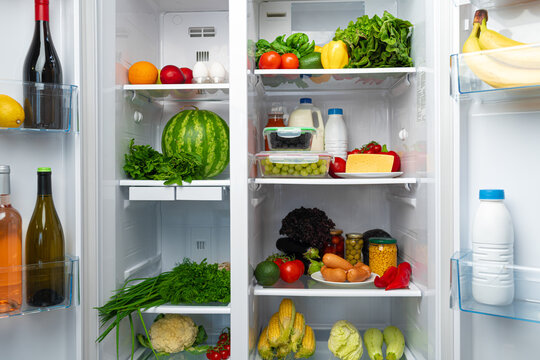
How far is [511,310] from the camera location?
0.97 meters

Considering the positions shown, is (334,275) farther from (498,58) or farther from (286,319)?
(498,58)

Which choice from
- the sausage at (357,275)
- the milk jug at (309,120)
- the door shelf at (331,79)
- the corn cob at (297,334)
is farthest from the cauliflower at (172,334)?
the door shelf at (331,79)

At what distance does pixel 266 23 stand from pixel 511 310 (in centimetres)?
147

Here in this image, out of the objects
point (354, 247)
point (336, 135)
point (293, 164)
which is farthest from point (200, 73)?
point (354, 247)

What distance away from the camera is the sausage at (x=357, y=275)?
1.46 m

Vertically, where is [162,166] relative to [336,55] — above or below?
below

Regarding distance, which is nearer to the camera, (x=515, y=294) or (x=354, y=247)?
(x=515, y=294)

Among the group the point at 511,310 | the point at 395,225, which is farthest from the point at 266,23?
the point at 511,310

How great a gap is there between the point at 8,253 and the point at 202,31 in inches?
46.4

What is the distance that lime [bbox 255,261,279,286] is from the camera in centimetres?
143

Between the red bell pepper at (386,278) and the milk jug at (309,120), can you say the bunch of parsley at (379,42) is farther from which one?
the red bell pepper at (386,278)

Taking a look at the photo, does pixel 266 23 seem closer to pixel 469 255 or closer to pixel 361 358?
pixel 469 255

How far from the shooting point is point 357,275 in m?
1.46

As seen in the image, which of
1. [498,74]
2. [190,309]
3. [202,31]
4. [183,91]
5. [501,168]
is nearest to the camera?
[498,74]
